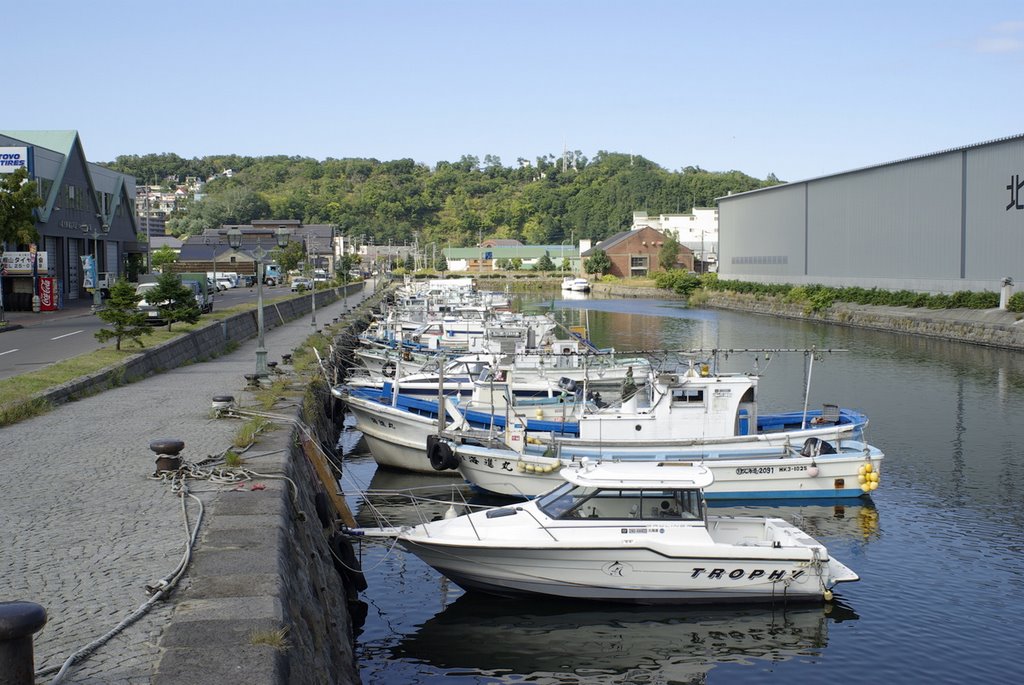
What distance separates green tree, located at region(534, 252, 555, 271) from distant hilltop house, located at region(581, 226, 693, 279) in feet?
60.4

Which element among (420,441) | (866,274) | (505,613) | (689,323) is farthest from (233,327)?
(866,274)

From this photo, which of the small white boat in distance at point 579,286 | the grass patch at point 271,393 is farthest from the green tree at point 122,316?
the small white boat in distance at point 579,286

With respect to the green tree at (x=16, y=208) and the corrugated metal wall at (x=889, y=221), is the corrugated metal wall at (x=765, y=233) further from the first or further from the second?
the green tree at (x=16, y=208)

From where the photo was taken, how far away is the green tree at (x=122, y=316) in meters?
29.6

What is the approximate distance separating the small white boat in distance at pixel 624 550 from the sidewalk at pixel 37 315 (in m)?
31.0

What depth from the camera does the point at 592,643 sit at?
15312 millimetres

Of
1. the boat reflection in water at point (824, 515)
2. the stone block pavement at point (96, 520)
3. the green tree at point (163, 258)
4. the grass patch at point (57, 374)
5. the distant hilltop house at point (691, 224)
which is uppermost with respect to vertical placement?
the distant hilltop house at point (691, 224)

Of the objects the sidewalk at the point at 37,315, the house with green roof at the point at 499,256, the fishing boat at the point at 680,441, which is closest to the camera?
the fishing boat at the point at 680,441

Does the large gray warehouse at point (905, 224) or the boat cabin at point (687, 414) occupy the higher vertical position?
the large gray warehouse at point (905, 224)

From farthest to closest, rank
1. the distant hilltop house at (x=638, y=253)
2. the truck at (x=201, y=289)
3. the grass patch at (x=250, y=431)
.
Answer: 1. the distant hilltop house at (x=638, y=253)
2. the truck at (x=201, y=289)
3. the grass patch at (x=250, y=431)

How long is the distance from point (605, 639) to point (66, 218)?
53.3 metres

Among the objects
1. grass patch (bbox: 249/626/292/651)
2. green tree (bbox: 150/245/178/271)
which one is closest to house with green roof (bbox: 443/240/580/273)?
green tree (bbox: 150/245/178/271)

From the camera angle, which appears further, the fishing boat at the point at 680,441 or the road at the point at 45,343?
the road at the point at 45,343

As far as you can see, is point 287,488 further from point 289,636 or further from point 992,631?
point 992,631
